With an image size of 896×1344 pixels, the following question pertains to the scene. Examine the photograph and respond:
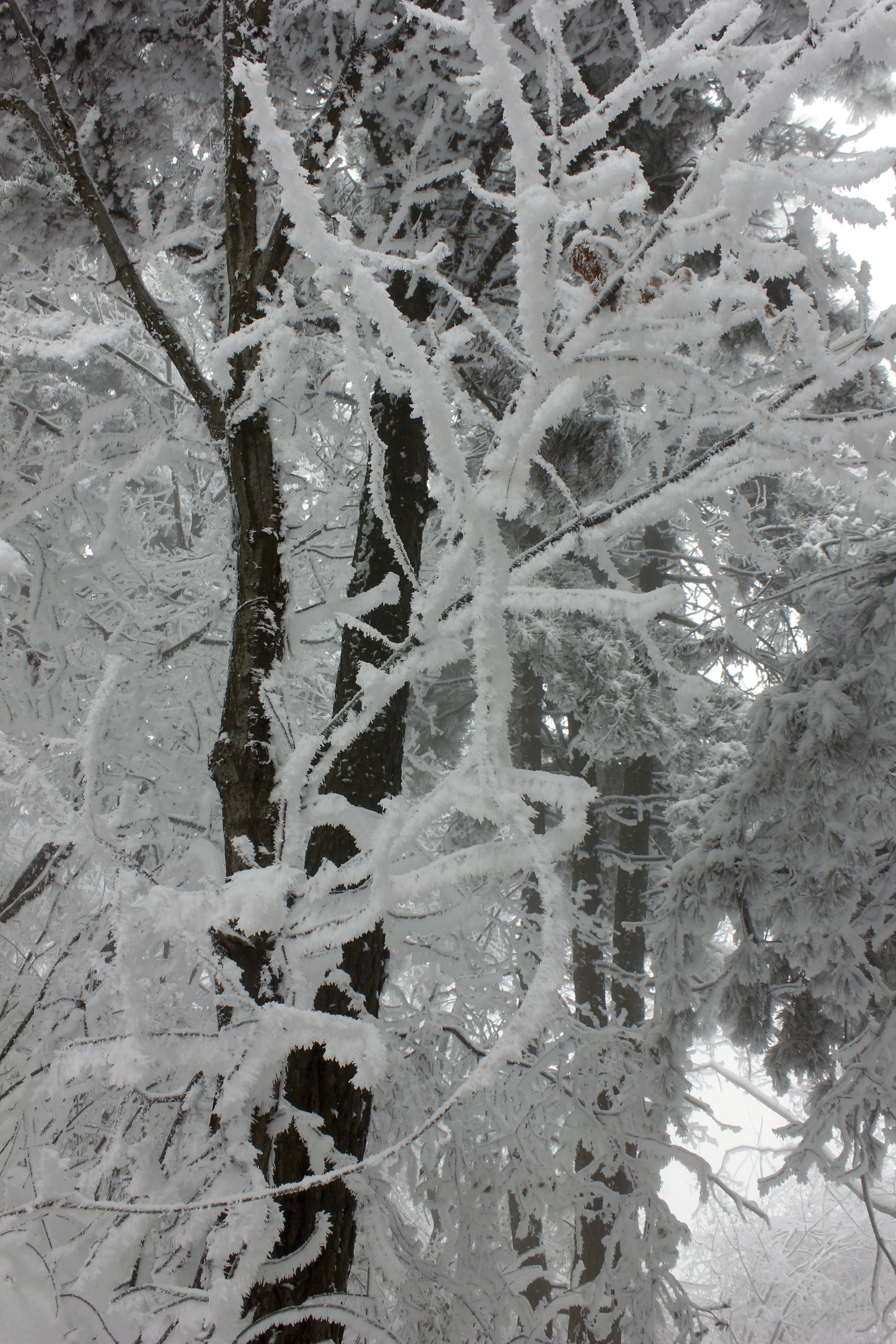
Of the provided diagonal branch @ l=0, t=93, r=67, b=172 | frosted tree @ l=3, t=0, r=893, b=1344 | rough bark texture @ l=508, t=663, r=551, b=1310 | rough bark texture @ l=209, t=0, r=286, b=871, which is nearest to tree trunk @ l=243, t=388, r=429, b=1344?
frosted tree @ l=3, t=0, r=893, b=1344

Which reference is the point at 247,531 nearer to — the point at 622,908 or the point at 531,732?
the point at 531,732

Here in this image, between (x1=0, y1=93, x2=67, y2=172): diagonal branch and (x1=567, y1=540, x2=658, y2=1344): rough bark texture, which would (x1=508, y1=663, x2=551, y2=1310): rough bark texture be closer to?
(x1=567, y1=540, x2=658, y2=1344): rough bark texture

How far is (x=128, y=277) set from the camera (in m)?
2.08

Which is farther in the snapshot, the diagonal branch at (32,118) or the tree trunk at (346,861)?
the diagonal branch at (32,118)

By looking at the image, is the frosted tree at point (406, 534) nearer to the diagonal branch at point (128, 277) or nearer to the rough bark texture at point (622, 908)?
the diagonal branch at point (128, 277)

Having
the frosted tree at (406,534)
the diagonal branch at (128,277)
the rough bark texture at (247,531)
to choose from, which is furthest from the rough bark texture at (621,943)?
the diagonal branch at (128,277)

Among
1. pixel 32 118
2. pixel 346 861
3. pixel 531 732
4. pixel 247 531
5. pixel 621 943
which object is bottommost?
pixel 346 861

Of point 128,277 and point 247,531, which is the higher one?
point 128,277

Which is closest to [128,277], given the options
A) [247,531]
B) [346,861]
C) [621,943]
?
[247,531]

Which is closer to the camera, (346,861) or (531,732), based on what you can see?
(346,861)

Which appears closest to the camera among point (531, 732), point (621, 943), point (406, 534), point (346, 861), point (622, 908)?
point (346, 861)

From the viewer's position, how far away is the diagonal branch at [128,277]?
2031 millimetres

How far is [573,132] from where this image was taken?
1114mm

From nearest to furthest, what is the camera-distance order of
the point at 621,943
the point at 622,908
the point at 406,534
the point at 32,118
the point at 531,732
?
the point at 32,118
the point at 406,534
the point at 621,943
the point at 622,908
the point at 531,732
